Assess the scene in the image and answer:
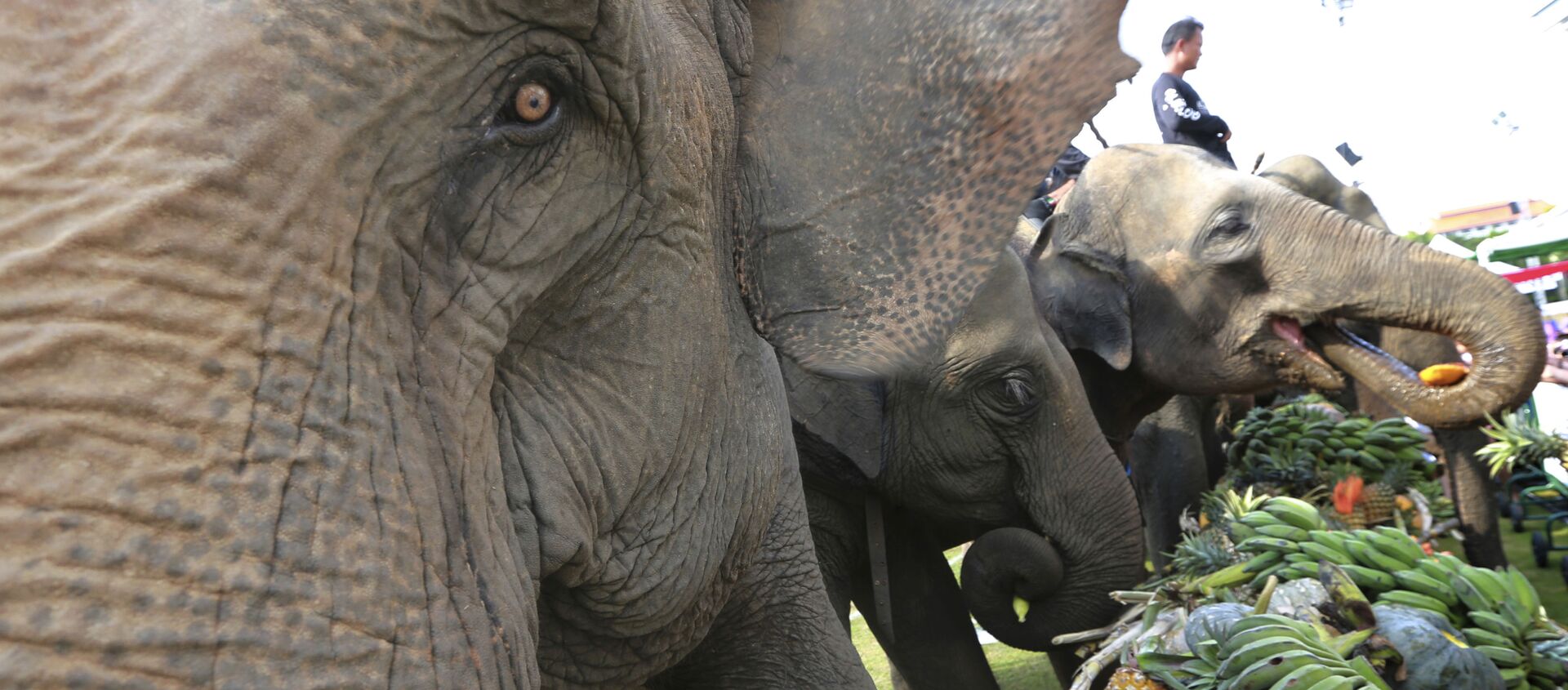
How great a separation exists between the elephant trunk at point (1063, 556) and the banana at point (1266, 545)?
1.98 ft

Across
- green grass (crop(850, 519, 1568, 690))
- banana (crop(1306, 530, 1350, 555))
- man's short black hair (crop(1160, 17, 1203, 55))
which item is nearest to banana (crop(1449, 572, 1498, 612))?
banana (crop(1306, 530, 1350, 555))

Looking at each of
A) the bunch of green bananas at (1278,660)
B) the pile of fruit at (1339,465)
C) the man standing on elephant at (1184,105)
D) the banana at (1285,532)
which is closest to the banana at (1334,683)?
the bunch of green bananas at (1278,660)

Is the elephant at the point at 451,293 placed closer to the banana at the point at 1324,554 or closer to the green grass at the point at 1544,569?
the banana at the point at 1324,554

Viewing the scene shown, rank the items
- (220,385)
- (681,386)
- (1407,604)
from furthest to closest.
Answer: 1. (1407,604)
2. (681,386)
3. (220,385)

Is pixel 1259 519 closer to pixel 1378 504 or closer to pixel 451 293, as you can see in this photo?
pixel 1378 504

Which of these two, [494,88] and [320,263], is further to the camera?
[494,88]

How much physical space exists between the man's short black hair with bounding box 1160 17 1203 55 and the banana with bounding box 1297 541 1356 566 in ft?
13.8

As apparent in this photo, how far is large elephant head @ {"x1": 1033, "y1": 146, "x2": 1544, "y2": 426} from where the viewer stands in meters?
4.59

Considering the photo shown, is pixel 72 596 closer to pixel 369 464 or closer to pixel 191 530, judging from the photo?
pixel 191 530

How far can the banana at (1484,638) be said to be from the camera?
8.31 ft

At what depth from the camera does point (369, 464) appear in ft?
3.01

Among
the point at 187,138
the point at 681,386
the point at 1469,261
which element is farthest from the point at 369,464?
the point at 1469,261

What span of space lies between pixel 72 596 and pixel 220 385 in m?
0.15

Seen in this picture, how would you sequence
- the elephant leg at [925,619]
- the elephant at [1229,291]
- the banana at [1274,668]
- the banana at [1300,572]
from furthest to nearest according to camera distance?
the elephant at [1229,291]
the elephant leg at [925,619]
the banana at [1300,572]
the banana at [1274,668]
